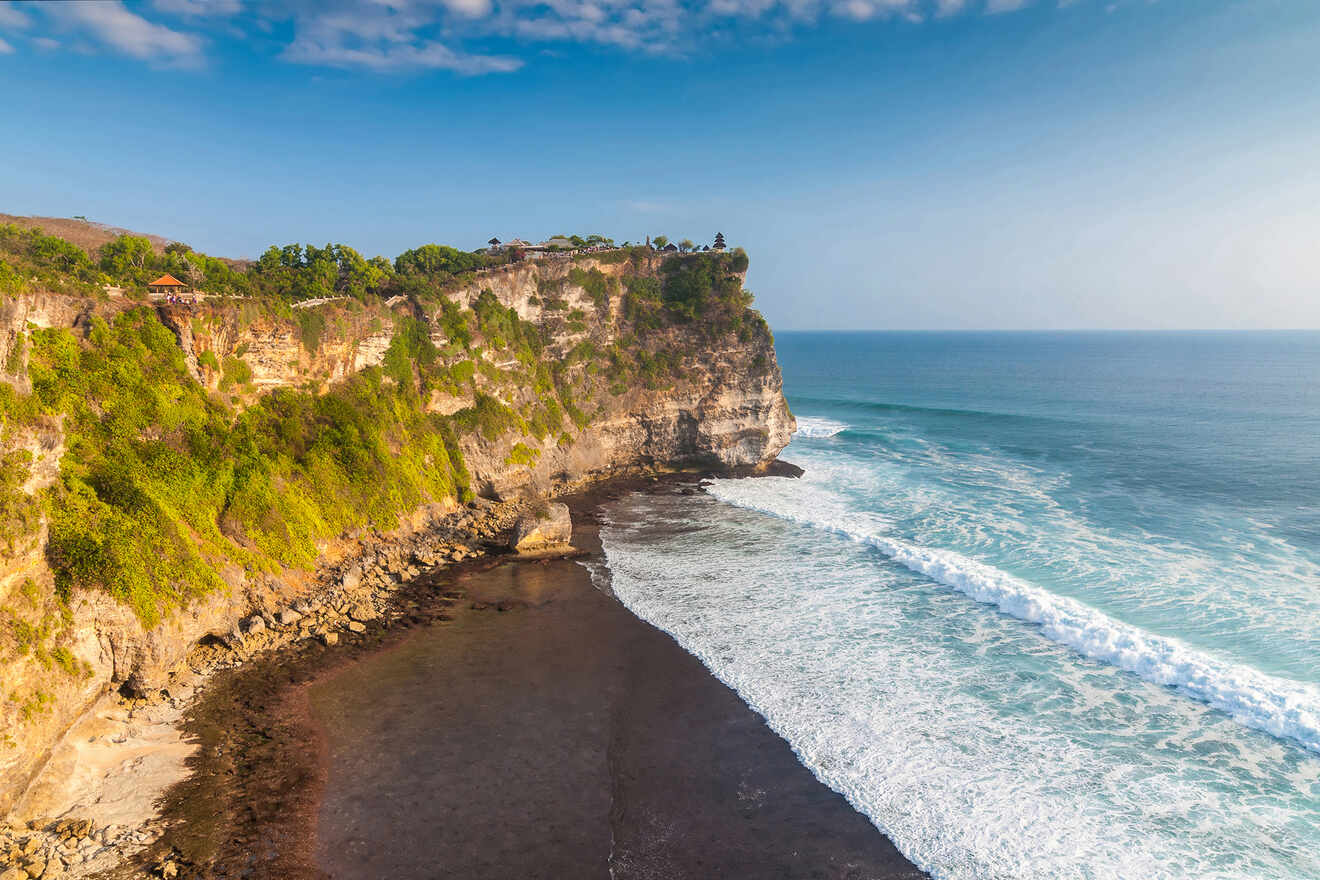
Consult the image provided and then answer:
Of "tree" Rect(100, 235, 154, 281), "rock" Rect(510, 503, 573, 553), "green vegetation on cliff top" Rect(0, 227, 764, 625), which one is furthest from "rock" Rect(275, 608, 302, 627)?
"tree" Rect(100, 235, 154, 281)

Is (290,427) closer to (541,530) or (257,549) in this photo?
(257,549)

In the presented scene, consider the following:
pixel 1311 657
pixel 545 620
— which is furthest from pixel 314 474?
pixel 1311 657

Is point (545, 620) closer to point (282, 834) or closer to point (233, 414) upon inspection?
point (282, 834)

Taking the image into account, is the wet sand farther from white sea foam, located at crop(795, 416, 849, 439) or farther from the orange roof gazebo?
white sea foam, located at crop(795, 416, 849, 439)

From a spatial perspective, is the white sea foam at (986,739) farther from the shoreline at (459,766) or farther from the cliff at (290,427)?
the cliff at (290,427)

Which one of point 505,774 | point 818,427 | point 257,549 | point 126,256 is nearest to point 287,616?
point 257,549

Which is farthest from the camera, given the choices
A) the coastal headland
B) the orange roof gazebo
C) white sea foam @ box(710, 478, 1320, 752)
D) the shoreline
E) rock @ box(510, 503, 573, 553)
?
rock @ box(510, 503, 573, 553)
